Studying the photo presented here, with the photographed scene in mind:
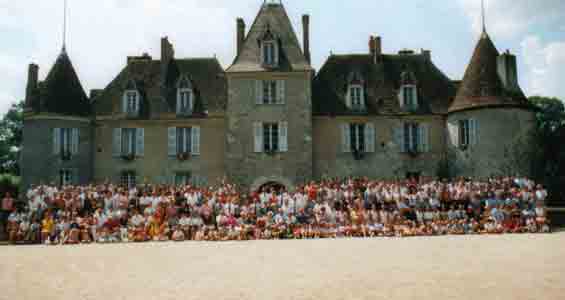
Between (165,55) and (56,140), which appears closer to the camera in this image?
(56,140)

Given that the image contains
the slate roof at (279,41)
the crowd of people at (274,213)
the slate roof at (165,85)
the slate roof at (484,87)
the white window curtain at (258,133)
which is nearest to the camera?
the crowd of people at (274,213)

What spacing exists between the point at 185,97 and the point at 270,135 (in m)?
5.37

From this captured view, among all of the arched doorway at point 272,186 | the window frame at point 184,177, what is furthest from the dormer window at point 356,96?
the window frame at point 184,177

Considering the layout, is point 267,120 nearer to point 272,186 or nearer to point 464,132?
point 272,186

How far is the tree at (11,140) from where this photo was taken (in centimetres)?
4188

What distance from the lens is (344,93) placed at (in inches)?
978

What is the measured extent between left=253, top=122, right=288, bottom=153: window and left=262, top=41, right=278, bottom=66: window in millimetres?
3153

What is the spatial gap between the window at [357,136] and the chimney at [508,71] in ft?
23.8

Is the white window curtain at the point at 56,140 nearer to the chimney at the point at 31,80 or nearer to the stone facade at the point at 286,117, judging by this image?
the stone facade at the point at 286,117

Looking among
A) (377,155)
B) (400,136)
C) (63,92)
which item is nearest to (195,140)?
(63,92)

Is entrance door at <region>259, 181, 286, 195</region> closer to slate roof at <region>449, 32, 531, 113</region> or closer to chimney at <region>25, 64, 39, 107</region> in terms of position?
slate roof at <region>449, 32, 531, 113</region>

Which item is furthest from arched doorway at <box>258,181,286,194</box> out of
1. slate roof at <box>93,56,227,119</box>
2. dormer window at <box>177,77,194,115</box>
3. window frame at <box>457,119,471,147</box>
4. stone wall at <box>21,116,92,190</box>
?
stone wall at <box>21,116,92,190</box>

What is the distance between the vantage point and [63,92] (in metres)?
24.5

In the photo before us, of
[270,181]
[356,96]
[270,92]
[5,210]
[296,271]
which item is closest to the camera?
[296,271]
